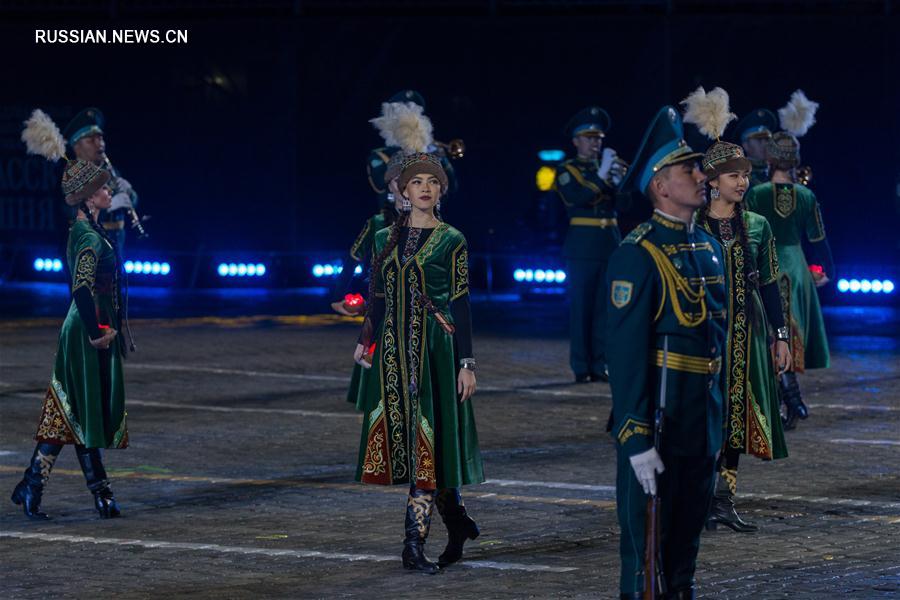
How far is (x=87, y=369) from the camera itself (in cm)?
1099

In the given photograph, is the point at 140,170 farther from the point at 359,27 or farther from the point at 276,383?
the point at 276,383

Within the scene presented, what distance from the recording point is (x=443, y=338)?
373 inches

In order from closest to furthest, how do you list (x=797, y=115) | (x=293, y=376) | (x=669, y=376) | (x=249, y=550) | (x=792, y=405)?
1. (x=669, y=376)
2. (x=249, y=550)
3. (x=792, y=405)
4. (x=797, y=115)
5. (x=293, y=376)

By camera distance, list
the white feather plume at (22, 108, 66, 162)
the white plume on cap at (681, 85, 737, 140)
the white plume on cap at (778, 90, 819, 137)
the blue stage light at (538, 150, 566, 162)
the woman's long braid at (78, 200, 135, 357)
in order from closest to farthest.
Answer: the white plume on cap at (681, 85, 737, 140) → the woman's long braid at (78, 200, 135, 357) → the white feather plume at (22, 108, 66, 162) → the white plume on cap at (778, 90, 819, 137) → the blue stage light at (538, 150, 566, 162)

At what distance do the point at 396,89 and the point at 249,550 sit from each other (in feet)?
55.8

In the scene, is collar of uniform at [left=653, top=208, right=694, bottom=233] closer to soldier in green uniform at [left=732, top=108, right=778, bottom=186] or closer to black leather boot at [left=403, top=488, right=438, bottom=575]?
black leather boot at [left=403, top=488, right=438, bottom=575]

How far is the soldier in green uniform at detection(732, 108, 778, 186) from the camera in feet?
47.5

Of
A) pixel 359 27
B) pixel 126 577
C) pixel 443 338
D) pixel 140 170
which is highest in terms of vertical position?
pixel 359 27

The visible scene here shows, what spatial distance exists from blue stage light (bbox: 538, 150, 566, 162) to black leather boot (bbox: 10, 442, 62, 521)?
52.1 ft

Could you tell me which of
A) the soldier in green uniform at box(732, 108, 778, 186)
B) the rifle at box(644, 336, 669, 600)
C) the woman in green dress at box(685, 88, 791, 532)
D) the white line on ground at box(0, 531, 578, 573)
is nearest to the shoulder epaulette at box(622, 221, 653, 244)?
the rifle at box(644, 336, 669, 600)

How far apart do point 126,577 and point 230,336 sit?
40.1ft

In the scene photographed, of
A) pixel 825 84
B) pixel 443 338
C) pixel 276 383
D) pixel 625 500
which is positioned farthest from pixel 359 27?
pixel 625 500

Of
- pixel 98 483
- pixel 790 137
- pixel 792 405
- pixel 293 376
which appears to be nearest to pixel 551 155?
pixel 293 376

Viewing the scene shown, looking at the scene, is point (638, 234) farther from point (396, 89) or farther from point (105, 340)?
point (396, 89)
